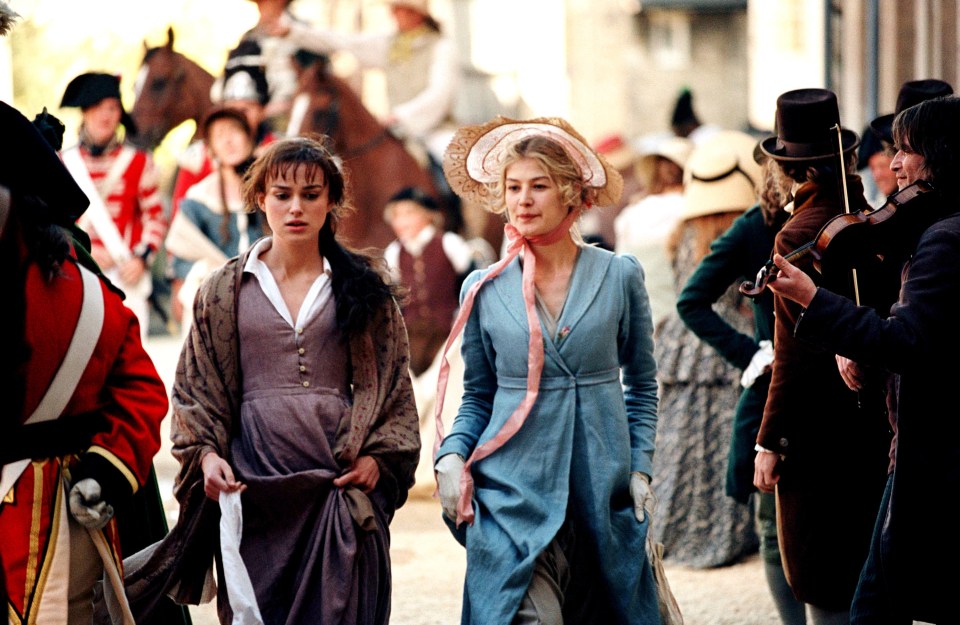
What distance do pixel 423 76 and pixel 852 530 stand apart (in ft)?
32.0

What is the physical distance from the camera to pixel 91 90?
11.5m

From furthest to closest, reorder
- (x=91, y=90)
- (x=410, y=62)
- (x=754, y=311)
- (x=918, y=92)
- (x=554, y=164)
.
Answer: (x=410, y=62)
(x=91, y=90)
(x=754, y=311)
(x=918, y=92)
(x=554, y=164)

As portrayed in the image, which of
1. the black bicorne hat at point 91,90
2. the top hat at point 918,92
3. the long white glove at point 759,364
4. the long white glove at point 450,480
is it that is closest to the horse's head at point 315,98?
the black bicorne hat at point 91,90

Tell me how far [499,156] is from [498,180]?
0.07m

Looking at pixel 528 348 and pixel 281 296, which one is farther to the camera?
pixel 281 296

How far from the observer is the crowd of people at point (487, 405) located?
4.17 metres

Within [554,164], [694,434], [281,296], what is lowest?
[694,434]

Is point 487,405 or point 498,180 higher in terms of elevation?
point 498,180

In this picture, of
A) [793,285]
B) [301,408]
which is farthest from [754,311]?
[793,285]

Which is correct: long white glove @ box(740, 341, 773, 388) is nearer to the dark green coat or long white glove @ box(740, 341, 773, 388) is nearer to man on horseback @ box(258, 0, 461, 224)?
the dark green coat

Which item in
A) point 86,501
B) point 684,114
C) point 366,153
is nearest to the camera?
point 86,501

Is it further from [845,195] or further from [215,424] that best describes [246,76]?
[845,195]

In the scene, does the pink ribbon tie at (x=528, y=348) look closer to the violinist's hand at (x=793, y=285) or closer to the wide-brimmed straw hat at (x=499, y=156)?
the wide-brimmed straw hat at (x=499, y=156)

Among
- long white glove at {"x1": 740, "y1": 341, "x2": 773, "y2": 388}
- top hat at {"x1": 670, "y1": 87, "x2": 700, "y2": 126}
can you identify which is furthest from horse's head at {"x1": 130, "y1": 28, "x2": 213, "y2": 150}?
long white glove at {"x1": 740, "y1": 341, "x2": 773, "y2": 388}
